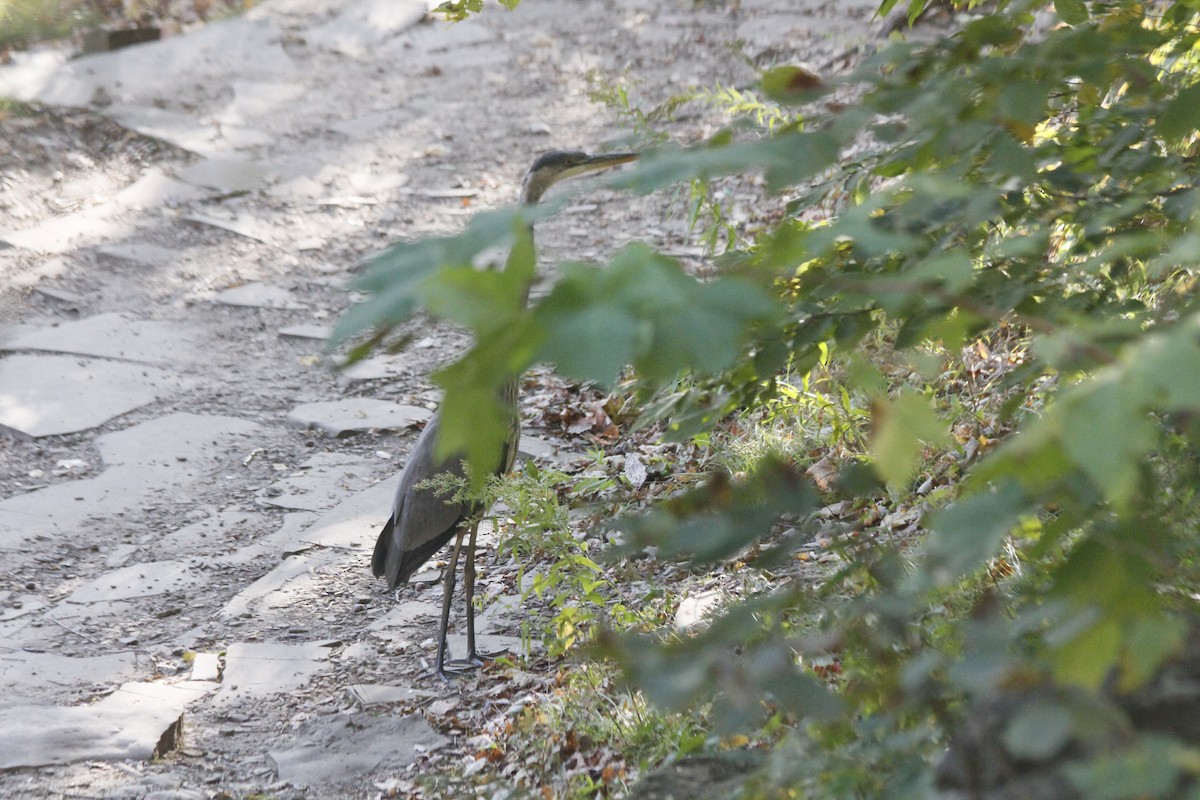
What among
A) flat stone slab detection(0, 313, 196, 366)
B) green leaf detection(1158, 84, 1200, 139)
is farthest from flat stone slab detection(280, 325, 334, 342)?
green leaf detection(1158, 84, 1200, 139)

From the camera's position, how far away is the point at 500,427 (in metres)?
1.00

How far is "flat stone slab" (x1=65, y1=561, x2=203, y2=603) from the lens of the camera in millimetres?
4109

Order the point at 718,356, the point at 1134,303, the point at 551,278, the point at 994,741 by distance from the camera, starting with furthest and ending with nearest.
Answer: the point at 1134,303, the point at 994,741, the point at 551,278, the point at 718,356

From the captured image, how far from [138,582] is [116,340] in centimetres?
216

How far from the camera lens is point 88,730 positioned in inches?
123

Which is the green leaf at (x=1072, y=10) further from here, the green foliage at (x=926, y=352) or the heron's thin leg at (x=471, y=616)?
the heron's thin leg at (x=471, y=616)

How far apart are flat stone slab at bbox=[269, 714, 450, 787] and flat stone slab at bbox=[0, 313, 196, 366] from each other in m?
3.09

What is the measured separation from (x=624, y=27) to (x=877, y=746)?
9.89 m

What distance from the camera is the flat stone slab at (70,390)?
516 cm

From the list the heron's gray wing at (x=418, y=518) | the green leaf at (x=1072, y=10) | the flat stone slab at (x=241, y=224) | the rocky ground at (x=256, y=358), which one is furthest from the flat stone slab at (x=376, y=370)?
the green leaf at (x=1072, y=10)

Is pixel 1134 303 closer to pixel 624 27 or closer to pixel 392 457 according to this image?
pixel 392 457

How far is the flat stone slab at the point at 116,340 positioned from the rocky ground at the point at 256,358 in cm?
2

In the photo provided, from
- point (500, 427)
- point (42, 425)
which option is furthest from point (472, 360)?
point (42, 425)

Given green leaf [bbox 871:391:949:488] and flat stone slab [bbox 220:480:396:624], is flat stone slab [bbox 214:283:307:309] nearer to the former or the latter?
flat stone slab [bbox 220:480:396:624]
